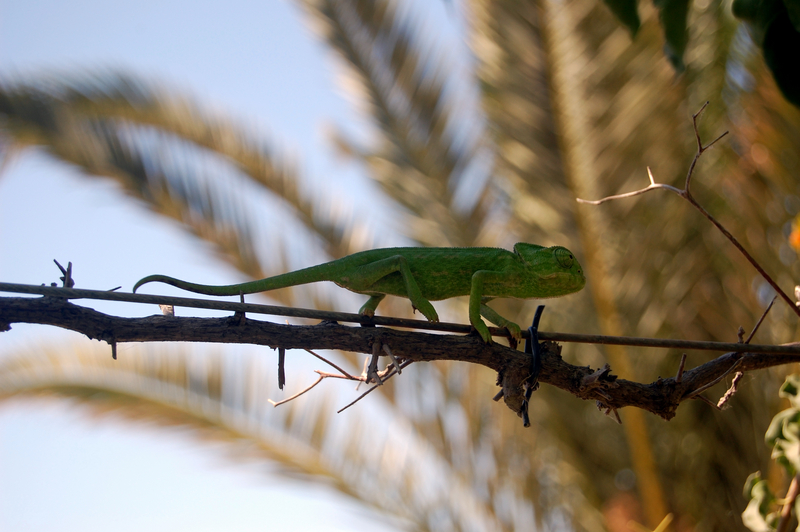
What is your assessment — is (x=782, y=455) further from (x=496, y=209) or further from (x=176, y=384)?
(x=176, y=384)

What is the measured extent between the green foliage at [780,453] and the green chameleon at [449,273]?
0.73 metres

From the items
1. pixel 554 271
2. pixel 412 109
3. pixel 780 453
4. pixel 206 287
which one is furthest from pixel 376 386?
pixel 412 109

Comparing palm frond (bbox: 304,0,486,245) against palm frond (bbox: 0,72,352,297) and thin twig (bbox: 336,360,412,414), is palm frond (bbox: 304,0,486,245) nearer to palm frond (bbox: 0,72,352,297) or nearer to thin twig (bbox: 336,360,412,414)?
palm frond (bbox: 0,72,352,297)

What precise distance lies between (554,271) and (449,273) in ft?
1.06

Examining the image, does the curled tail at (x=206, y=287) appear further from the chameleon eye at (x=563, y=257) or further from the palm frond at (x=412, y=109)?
the palm frond at (x=412, y=109)

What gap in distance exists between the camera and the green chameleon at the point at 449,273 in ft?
6.04

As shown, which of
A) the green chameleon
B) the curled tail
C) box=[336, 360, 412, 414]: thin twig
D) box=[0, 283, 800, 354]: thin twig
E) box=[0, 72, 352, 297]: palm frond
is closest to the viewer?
box=[0, 283, 800, 354]: thin twig

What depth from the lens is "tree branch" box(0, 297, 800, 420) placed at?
4.18 feet

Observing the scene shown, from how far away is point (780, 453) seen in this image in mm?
1865

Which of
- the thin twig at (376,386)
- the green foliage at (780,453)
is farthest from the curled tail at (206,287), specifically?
the green foliage at (780,453)

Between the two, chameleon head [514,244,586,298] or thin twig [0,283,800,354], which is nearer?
thin twig [0,283,800,354]

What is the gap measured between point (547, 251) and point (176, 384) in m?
3.88

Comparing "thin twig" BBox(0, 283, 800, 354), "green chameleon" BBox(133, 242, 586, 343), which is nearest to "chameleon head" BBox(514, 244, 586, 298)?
"green chameleon" BBox(133, 242, 586, 343)

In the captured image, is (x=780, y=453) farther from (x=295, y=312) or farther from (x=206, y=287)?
(x=206, y=287)
